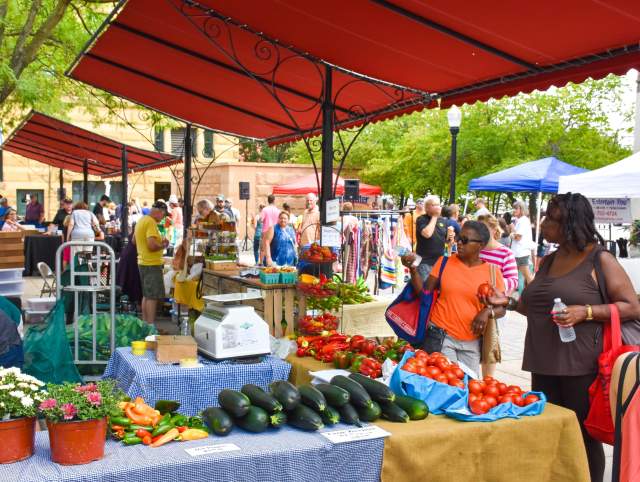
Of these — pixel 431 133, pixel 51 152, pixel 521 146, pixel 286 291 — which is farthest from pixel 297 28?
pixel 431 133

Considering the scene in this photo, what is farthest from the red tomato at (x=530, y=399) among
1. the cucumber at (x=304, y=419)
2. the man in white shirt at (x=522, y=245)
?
the man in white shirt at (x=522, y=245)

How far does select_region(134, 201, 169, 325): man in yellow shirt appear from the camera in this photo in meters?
10.2

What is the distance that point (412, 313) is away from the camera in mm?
5555

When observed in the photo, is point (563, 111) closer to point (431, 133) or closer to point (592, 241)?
point (431, 133)

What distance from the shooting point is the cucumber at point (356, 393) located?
3.74 metres

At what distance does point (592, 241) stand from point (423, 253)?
5780 millimetres

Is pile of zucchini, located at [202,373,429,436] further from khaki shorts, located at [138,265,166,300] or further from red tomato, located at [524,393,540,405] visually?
khaki shorts, located at [138,265,166,300]

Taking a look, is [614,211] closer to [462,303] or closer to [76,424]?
[462,303]

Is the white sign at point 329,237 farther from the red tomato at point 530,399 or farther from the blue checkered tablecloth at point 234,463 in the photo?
the blue checkered tablecloth at point 234,463

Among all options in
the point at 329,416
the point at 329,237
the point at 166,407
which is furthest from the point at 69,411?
the point at 329,237

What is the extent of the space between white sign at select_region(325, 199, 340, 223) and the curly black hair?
3147mm

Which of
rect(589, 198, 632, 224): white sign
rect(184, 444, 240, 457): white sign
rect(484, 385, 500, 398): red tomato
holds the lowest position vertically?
rect(184, 444, 240, 457): white sign

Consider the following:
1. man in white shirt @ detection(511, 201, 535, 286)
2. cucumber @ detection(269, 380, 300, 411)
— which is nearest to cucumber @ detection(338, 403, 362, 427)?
cucumber @ detection(269, 380, 300, 411)

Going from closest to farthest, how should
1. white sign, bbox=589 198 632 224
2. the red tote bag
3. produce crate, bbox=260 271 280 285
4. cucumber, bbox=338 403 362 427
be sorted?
cucumber, bbox=338 403 362 427 < the red tote bag < produce crate, bbox=260 271 280 285 < white sign, bbox=589 198 632 224
